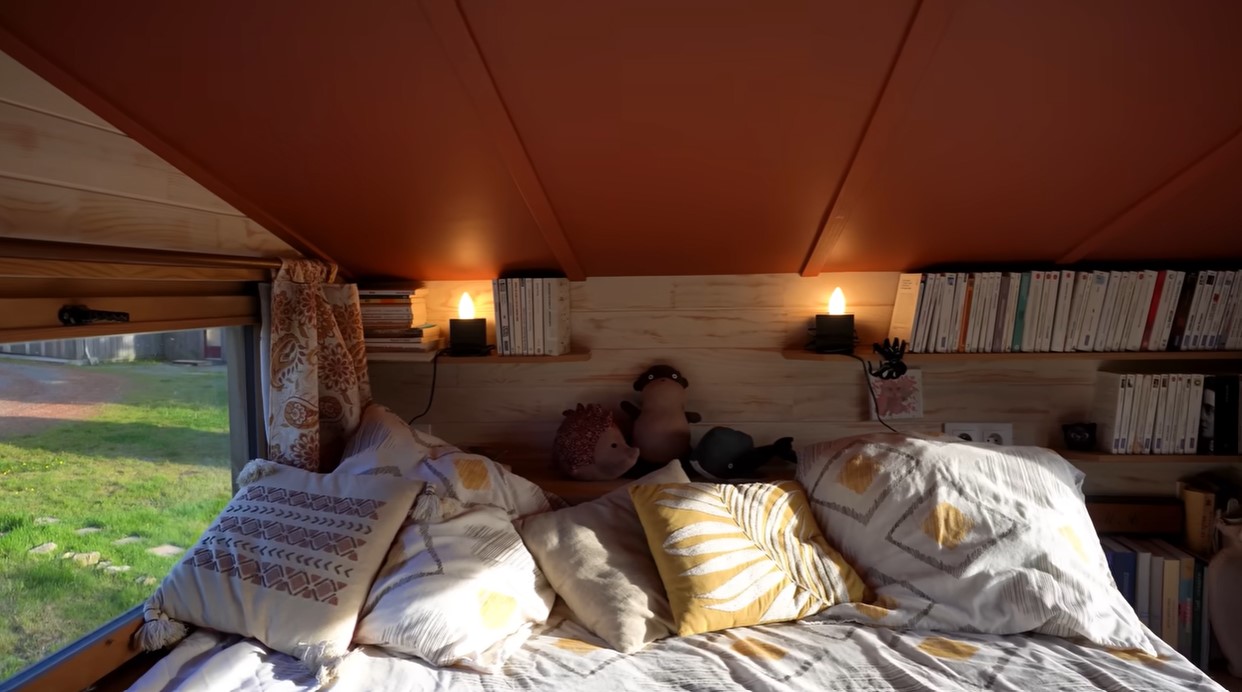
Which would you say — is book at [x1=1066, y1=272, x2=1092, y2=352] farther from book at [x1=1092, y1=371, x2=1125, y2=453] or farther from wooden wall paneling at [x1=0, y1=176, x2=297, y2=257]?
wooden wall paneling at [x1=0, y1=176, x2=297, y2=257]

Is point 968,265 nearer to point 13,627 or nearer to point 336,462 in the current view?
point 336,462

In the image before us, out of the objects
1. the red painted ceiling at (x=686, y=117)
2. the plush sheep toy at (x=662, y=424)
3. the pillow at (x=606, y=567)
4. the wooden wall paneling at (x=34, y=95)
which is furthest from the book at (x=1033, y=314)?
the wooden wall paneling at (x=34, y=95)

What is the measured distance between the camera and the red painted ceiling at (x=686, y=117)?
47.9 inches

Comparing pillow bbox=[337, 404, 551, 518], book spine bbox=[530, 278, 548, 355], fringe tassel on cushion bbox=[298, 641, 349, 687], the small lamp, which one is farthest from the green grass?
book spine bbox=[530, 278, 548, 355]

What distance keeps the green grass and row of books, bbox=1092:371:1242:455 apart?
2.69 meters

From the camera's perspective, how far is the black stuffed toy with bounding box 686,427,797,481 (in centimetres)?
212

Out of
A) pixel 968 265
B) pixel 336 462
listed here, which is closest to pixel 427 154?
pixel 336 462

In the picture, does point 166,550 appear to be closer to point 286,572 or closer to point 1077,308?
point 286,572

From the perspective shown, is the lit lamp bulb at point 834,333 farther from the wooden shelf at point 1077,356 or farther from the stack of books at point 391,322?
the stack of books at point 391,322

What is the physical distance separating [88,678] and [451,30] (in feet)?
4.79

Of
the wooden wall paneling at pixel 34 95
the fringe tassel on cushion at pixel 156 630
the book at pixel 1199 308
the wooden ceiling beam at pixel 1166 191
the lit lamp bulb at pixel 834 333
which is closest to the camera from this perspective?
the wooden wall paneling at pixel 34 95

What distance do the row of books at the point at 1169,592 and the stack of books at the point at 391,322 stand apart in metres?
2.29

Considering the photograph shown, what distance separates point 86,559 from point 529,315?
1.26 metres

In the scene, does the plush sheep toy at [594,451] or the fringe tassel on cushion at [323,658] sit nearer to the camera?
the fringe tassel on cushion at [323,658]
